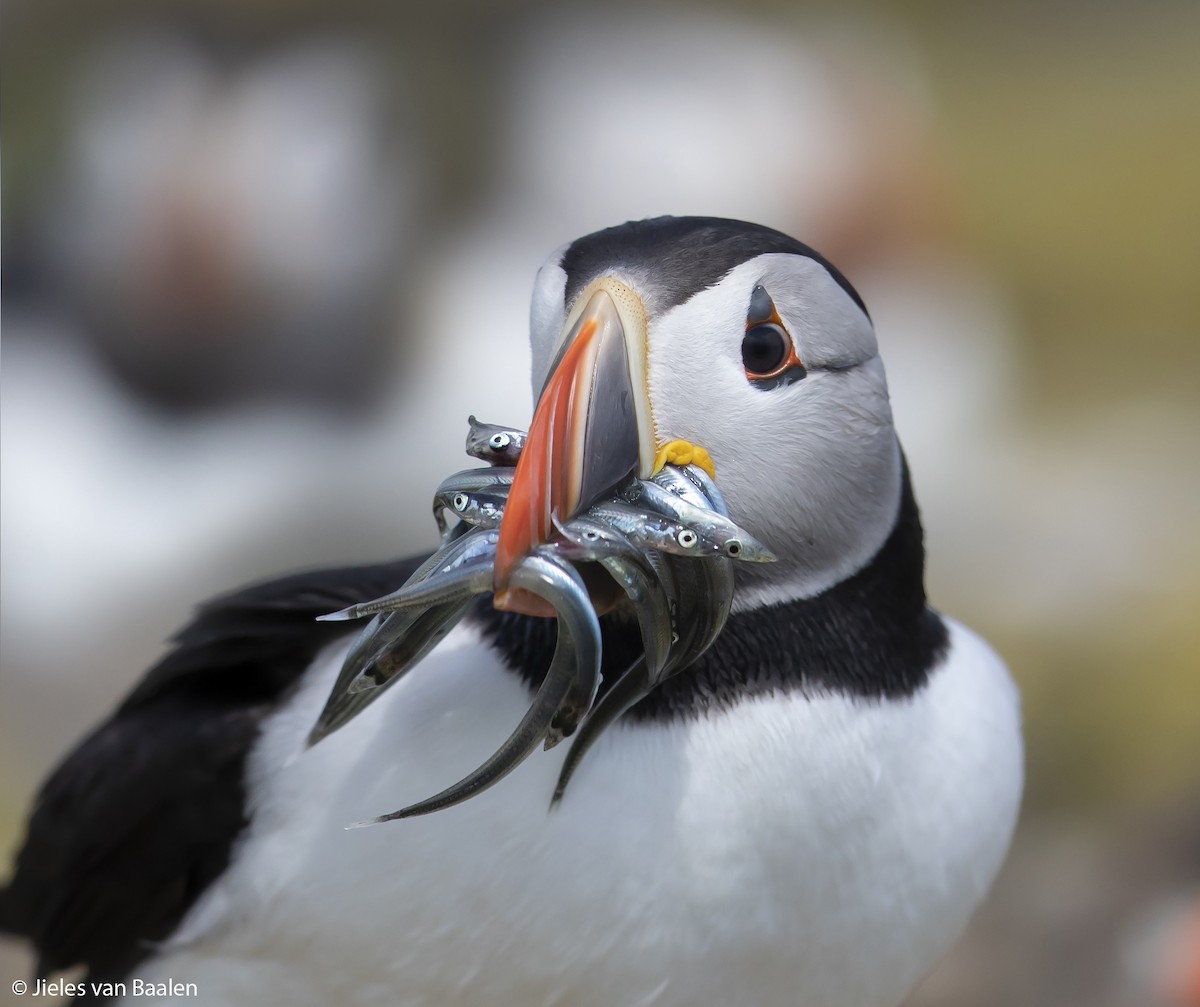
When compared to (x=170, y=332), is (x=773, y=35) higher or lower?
higher

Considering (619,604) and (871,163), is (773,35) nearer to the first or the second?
(871,163)

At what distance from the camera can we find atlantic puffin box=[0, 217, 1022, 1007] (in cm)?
149

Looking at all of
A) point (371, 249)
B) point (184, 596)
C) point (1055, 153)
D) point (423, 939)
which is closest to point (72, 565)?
point (184, 596)

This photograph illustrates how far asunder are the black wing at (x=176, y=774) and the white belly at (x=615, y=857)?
85 millimetres

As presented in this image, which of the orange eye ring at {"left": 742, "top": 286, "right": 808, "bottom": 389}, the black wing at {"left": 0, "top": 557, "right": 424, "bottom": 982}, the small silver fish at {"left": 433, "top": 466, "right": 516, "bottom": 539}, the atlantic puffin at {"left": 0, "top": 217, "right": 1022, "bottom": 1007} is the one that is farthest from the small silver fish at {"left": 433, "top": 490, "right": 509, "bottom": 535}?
the black wing at {"left": 0, "top": 557, "right": 424, "bottom": 982}

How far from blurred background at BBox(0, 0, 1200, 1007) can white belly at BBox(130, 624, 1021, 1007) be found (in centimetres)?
219

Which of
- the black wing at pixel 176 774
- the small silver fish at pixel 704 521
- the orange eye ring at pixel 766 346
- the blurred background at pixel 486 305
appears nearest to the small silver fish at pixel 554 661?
the small silver fish at pixel 704 521

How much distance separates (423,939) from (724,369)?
716 mm

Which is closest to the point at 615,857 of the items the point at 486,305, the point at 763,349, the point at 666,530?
the point at 666,530

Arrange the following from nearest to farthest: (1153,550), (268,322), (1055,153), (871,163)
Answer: (1153,550) < (268,322) < (871,163) < (1055,153)

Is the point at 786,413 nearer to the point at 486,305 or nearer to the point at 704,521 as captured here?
the point at 704,521

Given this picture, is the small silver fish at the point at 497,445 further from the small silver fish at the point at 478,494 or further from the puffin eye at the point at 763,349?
the puffin eye at the point at 763,349

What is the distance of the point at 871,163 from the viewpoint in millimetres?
5504

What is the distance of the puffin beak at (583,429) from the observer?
1.27 meters
